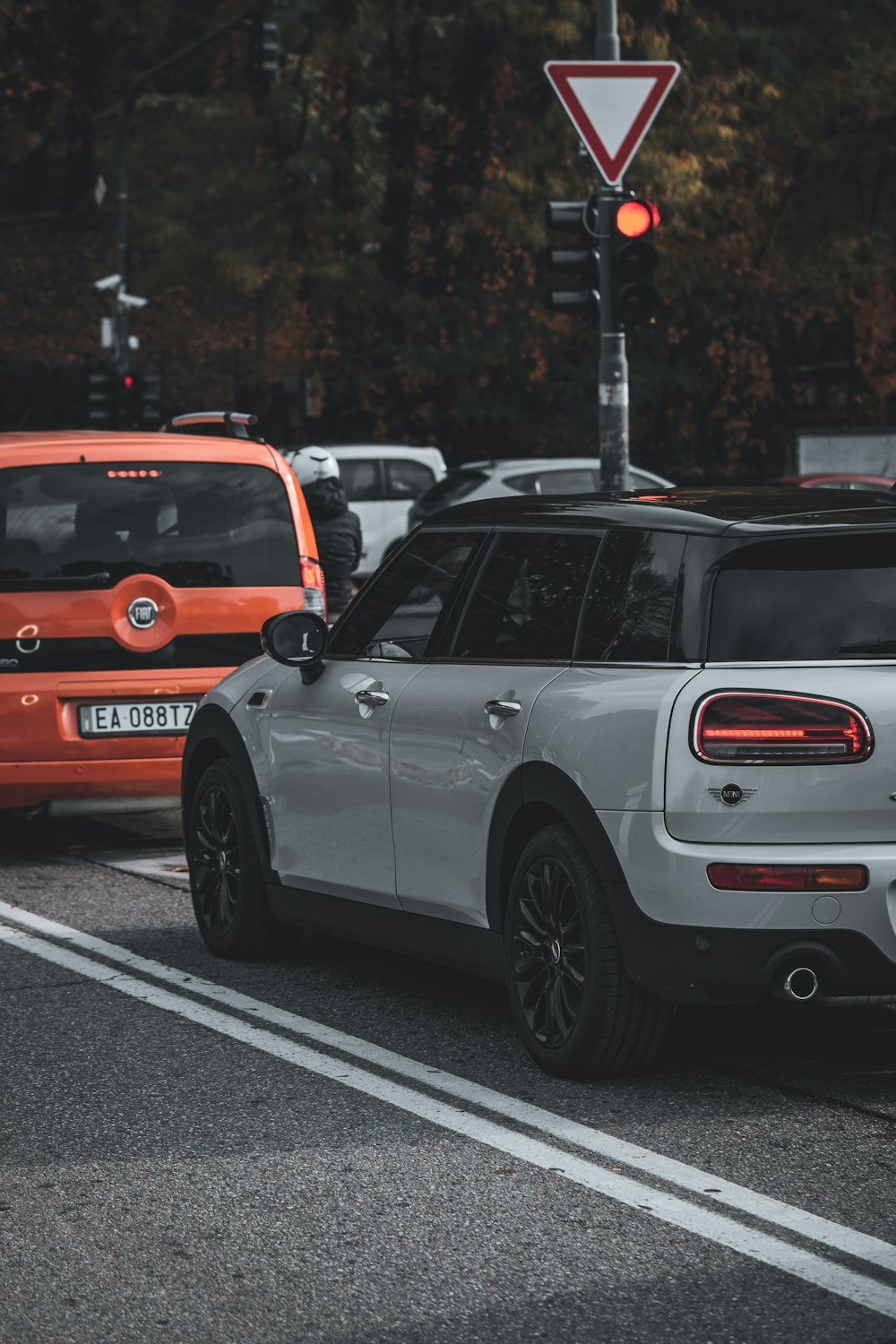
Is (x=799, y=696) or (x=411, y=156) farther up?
(x=411, y=156)

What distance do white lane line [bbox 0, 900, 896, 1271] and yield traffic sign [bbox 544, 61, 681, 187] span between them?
7.35 metres

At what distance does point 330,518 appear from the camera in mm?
13750

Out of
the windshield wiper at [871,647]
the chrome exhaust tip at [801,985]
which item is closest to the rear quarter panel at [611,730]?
the windshield wiper at [871,647]

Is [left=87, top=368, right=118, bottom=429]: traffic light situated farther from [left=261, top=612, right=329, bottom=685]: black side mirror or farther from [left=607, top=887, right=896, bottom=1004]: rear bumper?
[left=607, top=887, right=896, bottom=1004]: rear bumper

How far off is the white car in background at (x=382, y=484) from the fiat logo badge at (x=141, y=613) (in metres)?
18.1

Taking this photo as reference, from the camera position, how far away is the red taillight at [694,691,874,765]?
529 cm

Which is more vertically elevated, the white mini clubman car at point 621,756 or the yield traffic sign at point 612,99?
the yield traffic sign at point 612,99

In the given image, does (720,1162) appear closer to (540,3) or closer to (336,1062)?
(336,1062)

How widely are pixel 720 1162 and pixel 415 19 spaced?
93.3 feet

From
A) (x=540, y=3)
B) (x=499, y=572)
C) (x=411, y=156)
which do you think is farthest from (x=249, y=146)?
(x=499, y=572)

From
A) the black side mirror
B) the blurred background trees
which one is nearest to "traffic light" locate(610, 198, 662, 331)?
the black side mirror

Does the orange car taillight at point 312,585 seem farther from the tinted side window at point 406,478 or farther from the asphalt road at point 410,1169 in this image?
the tinted side window at point 406,478

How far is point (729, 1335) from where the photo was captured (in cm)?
395

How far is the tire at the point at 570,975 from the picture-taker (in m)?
5.60
